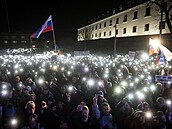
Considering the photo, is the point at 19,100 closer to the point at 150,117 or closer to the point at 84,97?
the point at 84,97

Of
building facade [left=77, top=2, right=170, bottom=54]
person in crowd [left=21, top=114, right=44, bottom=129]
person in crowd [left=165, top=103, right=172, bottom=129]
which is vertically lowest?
person in crowd [left=165, top=103, right=172, bottom=129]

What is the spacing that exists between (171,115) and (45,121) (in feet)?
12.1

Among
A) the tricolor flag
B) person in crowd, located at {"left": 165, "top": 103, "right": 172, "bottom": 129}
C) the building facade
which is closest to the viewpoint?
person in crowd, located at {"left": 165, "top": 103, "right": 172, "bottom": 129}

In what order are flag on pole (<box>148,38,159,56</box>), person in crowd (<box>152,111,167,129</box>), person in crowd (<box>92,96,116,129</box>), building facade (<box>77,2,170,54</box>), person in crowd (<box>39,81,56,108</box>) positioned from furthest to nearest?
building facade (<box>77,2,170,54</box>), flag on pole (<box>148,38,159,56</box>), person in crowd (<box>39,81,56,108</box>), person in crowd (<box>92,96,116,129</box>), person in crowd (<box>152,111,167,129</box>)

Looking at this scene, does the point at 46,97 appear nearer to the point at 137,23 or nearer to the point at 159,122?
the point at 159,122

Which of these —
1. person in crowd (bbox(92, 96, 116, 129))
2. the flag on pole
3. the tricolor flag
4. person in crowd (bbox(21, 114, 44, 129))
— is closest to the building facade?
the flag on pole

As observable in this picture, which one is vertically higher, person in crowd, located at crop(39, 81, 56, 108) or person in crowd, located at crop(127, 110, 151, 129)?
person in crowd, located at crop(39, 81, 56, 108)

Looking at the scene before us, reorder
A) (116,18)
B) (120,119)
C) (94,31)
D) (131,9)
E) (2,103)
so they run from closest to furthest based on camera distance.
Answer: (120,119) < (2,103) < (131,9) < (116,18) < (94,31)

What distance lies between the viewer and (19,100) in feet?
21.9

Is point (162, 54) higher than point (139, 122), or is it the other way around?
point (162, 54)

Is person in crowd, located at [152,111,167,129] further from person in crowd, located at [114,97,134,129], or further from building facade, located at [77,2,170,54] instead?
building facade, located at [77,2,170,54]

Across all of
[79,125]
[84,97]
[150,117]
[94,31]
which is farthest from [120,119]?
[94,31]

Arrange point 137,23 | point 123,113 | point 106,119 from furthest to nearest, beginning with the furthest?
point 137,23 → point 123,113 → point 106,119

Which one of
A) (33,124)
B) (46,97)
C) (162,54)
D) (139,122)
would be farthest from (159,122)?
(162,54)
